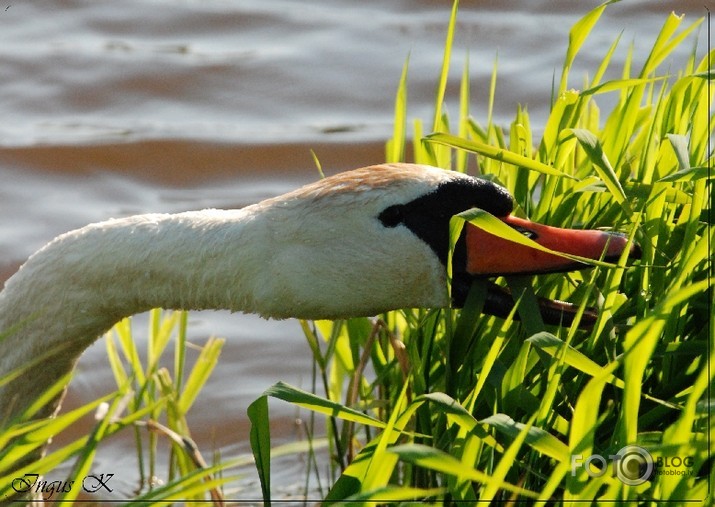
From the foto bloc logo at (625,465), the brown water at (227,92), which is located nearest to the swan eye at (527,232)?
the foto bloc logo at (625,465)

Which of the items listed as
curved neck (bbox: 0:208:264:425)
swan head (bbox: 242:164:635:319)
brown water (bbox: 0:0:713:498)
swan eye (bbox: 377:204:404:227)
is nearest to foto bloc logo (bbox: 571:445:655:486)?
swan head (bbox: 242:164:635:319)

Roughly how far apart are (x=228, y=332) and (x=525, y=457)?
11.1ft

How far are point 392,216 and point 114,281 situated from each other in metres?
0.93

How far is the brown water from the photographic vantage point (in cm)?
736

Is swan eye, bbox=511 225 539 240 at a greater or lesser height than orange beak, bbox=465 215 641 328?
greater

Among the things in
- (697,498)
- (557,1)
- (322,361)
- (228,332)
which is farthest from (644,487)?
(557,1)

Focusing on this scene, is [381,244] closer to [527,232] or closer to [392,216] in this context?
[392,216]

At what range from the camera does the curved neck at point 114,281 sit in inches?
141

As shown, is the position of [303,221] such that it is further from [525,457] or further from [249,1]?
[249,1]

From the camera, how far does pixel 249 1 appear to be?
9.62 metres

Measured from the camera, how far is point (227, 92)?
28.0 feet

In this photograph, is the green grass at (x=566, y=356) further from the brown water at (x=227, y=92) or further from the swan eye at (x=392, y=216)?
the brown water at (x=227, y=92)

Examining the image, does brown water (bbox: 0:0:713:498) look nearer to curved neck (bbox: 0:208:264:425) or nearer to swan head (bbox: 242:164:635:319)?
curved neck (bbox: 0:208:264:425)

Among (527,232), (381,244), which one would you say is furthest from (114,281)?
(527,232)
